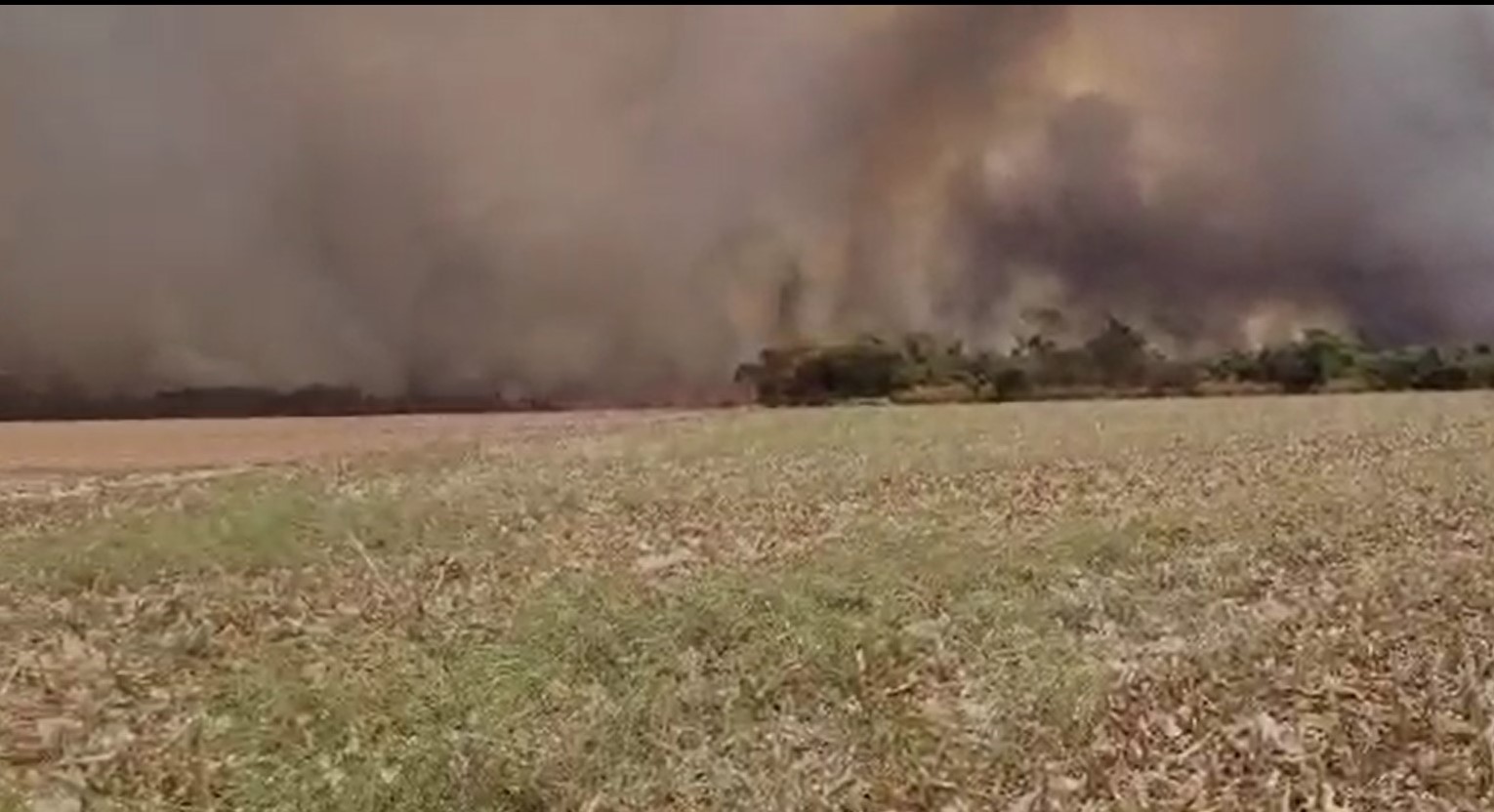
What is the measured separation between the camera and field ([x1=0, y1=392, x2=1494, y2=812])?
8266 millimetres

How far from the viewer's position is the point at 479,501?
16703mm

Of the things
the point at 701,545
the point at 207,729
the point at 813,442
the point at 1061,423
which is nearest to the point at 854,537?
the point at 701,545

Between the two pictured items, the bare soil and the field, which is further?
the bare soil

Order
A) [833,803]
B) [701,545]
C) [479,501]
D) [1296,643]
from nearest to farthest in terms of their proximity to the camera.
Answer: [833,803] < [1296,643] < [701,545] < [479,501]

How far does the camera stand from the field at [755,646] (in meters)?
8.27

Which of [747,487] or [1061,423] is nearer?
[747,487]

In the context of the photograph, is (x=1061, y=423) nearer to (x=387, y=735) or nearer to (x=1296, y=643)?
(x=1296, y=643)

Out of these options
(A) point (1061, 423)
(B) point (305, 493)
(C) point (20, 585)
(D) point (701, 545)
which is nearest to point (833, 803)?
(D) point (701, 545)

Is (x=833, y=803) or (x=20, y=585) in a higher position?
(x=20, y=585)

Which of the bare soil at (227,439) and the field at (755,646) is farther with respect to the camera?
the bare soil at (227,439)

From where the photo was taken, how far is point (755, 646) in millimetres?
10172

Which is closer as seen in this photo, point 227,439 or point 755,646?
point 755,646

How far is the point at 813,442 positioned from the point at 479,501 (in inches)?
385

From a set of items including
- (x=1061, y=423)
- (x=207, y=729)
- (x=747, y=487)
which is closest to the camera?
(x=207, y=729)
